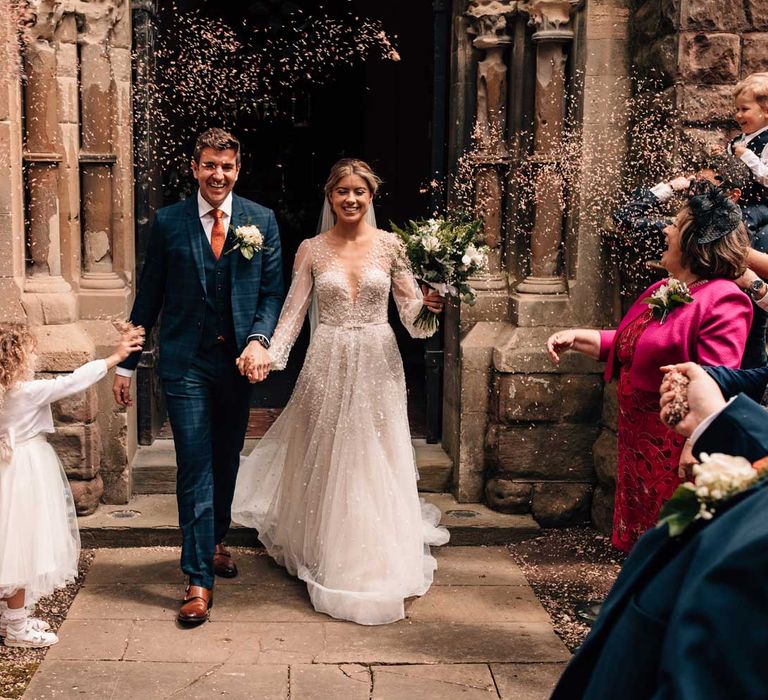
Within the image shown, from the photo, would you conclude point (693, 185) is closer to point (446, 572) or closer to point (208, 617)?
point (446, 572)

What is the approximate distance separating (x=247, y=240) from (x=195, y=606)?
155 cm

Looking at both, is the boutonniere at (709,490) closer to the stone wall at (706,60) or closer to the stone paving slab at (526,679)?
the stone paving slab at (526,679)

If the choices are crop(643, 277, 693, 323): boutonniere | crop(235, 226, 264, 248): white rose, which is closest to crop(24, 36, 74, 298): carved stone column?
crop(235, 226, 264, 248): white rose

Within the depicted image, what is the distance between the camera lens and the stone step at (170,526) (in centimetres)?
596

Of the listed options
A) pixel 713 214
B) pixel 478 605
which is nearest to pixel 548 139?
pixel 713 214

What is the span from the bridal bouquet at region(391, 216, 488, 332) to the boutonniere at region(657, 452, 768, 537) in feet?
10.5

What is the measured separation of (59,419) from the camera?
19.8ft

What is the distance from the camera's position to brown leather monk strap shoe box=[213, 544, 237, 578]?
554 centimetres

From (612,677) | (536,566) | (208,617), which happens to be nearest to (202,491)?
(208,617)

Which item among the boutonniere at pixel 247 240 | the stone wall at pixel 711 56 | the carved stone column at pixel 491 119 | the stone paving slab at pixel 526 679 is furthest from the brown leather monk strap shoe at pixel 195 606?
the stone wall at pixel 711 56

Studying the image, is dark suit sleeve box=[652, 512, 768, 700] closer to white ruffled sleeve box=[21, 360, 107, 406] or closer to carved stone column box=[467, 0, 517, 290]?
white ruffled sleeve box=[21, 360, 107, 406]

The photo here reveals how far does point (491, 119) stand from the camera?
6.38 m

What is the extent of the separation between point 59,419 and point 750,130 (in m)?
3.58

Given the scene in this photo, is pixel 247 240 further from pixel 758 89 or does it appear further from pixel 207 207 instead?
pixel 758 89
